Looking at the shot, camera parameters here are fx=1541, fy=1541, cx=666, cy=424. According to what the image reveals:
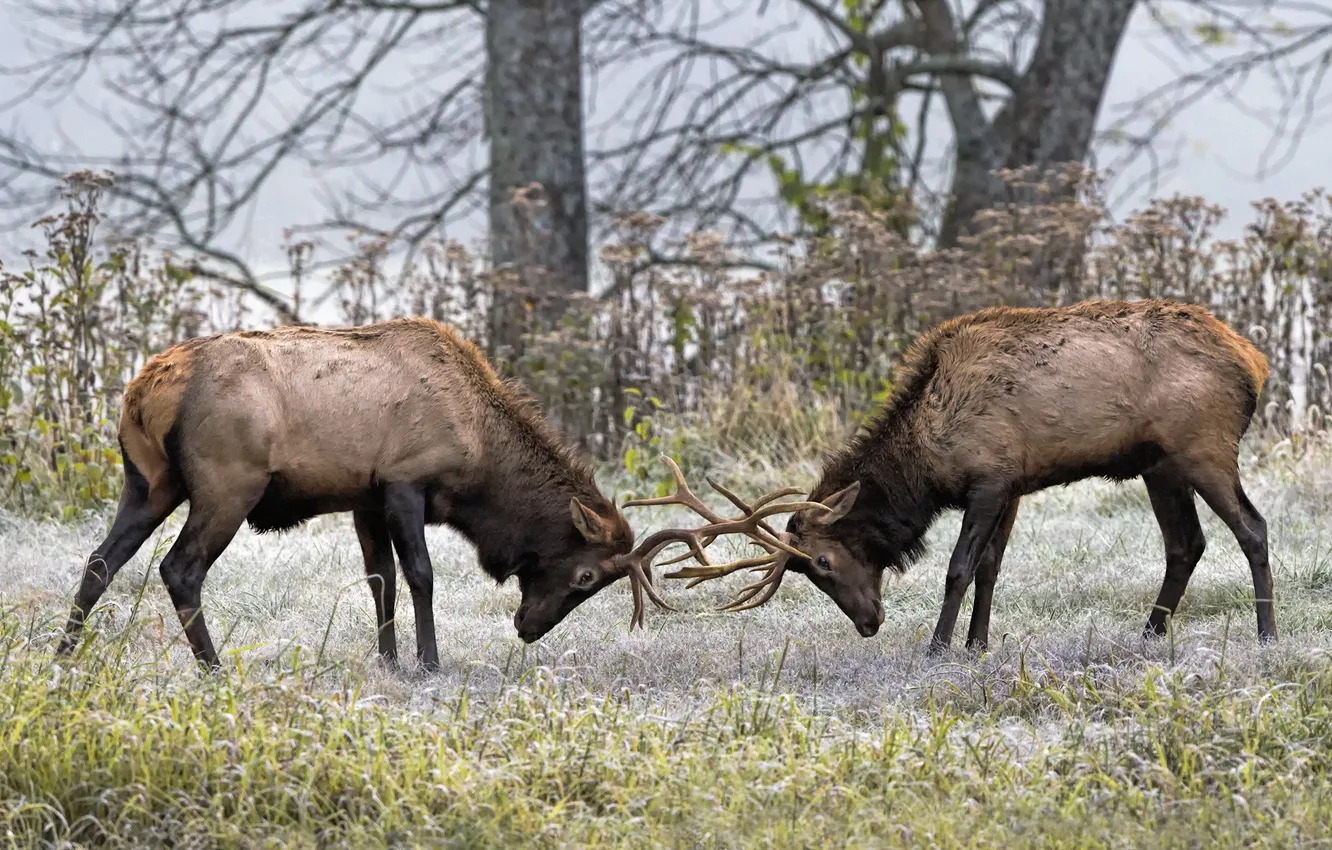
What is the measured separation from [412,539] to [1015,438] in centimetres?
247

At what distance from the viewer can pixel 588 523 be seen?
6.21 meters

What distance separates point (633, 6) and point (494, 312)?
5.09 m

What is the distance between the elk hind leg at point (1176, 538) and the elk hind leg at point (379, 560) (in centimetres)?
328

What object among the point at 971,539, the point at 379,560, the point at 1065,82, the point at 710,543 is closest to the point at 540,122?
the point at 1065,82

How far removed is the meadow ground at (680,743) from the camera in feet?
13.7

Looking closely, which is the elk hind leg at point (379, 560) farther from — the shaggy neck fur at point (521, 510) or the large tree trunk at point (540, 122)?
the large tree trunk at point (540, 122)

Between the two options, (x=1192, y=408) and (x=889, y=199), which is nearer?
(x=1192, y=408)

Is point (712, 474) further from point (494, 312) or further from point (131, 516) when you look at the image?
point (131, 516)

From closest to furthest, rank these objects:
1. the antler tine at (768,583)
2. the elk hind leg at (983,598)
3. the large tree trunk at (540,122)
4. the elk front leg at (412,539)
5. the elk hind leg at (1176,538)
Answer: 1. the elk front leg at (412,539)
2. the antler tine at (768,583)
3. the elk hind leg at (983,598)
4. the elk hind leg at (1176,538)
5. the large tree trunk at (540,122)

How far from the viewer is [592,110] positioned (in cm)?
1496

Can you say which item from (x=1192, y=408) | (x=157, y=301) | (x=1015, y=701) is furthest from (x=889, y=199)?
(x=1015, y=701)


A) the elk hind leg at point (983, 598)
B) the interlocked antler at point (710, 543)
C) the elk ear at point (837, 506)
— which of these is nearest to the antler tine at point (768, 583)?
the interlocked antler at point (710, 543)

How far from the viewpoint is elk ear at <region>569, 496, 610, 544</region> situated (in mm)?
6145

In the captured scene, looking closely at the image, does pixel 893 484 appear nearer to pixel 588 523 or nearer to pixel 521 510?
pixel 588 523
